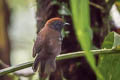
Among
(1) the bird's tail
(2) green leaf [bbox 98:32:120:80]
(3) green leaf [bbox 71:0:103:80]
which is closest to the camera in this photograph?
(3) green leaf [bbox 71:0:103:80]

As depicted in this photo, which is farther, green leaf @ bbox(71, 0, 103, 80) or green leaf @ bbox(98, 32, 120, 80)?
green leaf @ bbox(98, 32, 120, 80)

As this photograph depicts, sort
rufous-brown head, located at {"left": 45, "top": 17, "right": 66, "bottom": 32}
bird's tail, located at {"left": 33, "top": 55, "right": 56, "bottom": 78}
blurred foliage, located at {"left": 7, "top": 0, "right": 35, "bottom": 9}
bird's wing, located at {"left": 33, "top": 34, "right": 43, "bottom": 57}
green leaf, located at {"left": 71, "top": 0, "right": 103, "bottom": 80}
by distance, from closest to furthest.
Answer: green leaf, located at {"left": 71, "top": 0, "right": 103, "bottom": 80} → bird's tail, located at {"left": 33, "top": 55, "right": 56, "bottom": 78} → bird's wing, located at {"left": 33, "top": 34, "right": 43, "bottom": 57} → rufous-brown head, located at {"left": 45, "top": 17, "right": 66, "bottom": 32} → blurred foliage, located at {"left": 7, "top": 0, "right": 35, "bottom": 9}

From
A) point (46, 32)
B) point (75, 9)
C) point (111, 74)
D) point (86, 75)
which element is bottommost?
point (86, 75)

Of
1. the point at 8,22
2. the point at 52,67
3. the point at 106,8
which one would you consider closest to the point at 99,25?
the point at 106,8

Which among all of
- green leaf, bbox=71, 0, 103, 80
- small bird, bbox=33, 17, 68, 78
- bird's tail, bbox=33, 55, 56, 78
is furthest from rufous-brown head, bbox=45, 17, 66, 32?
green leaf, bbox=71, 0, 103, 80

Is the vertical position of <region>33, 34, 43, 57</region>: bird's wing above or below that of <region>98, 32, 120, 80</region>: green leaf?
above

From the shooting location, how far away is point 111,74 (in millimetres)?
2012

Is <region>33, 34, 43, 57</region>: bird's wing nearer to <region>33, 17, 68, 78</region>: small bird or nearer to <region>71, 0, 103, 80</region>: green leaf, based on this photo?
<region>33, 17, 68, 78</region>: small bird

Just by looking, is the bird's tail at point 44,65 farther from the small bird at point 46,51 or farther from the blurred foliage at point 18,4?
the blurred foliage at point 18,4

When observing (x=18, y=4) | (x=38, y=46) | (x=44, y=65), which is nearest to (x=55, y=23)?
(x=38, y=46)

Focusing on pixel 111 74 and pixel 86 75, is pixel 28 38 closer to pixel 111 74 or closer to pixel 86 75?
pixel 86 75

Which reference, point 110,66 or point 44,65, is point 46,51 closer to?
point 44,65

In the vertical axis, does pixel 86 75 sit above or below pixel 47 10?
below

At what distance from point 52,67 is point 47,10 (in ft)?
3.66
